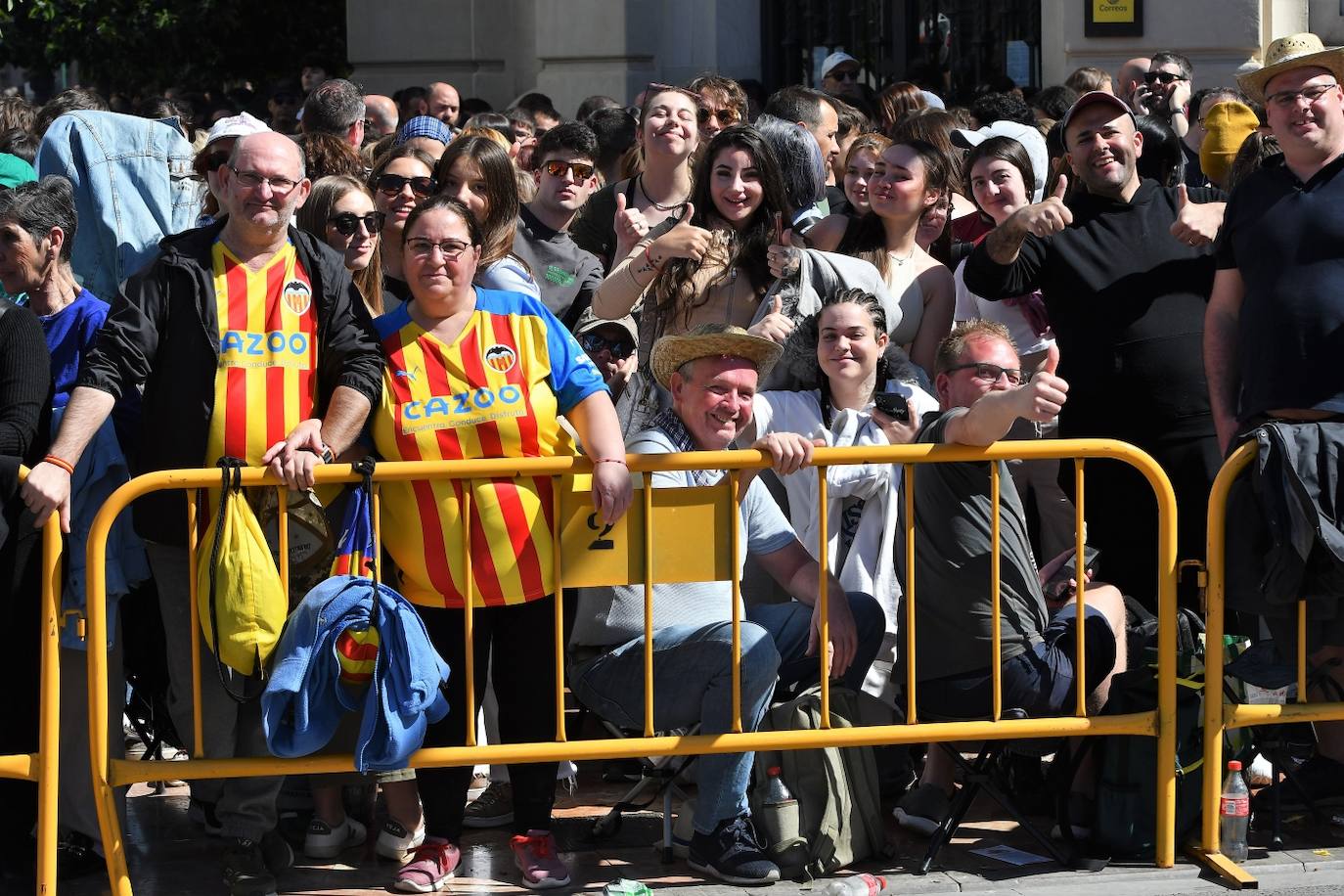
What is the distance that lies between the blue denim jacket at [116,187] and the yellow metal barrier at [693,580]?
2.37m

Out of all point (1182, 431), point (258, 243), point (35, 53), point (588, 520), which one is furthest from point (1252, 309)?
point (35, 53)

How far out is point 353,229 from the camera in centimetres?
625

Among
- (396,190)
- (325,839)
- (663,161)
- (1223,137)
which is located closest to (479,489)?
(325,839)

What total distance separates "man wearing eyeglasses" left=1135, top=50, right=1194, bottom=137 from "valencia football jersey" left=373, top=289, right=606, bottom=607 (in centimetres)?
596

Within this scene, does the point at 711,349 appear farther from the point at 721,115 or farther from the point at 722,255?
the point at 721,115

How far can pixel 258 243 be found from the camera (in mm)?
5344

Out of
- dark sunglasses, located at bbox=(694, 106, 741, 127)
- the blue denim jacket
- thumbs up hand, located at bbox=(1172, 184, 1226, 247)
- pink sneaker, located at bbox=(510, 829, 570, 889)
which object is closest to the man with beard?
thumbs up hand, located at bbox=(1172, 184, 1226, 247)

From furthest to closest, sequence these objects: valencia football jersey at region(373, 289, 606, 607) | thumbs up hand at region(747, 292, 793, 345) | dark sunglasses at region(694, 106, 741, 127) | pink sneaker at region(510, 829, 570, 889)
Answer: dark sunglasses at region(694, 106, 741, 127) → thumbs up hand at region(747, 292, 793, 345) → pink sneaker at region(510, 829, 570, 889) → valencia football jersey at region(373, 289, 606, 607)

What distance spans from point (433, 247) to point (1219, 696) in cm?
258

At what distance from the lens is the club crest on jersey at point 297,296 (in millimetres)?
5344

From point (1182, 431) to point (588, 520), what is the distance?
2201mm

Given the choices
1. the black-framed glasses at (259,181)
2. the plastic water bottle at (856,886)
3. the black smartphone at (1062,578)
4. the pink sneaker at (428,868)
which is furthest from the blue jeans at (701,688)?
the black-framed glasses at (259,181)

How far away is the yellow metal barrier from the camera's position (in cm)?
520

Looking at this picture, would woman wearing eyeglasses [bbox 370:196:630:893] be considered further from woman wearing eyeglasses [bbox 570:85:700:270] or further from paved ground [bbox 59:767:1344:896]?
woman wearing eyeglasses [bbox 570:85:700:270]
